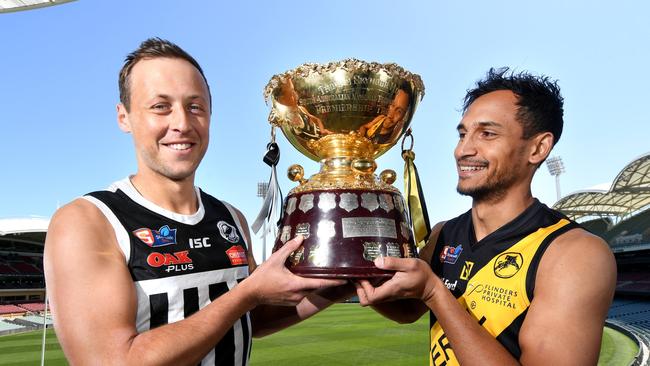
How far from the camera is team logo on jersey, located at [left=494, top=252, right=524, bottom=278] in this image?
1.99m

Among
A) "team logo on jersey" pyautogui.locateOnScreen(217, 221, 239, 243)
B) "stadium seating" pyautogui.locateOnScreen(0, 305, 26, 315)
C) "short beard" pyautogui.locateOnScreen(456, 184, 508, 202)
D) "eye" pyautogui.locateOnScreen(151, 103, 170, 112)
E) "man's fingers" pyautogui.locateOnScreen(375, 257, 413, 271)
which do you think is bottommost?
"stadium seating" pyautogui.locateOnScreen(0, 305, 26, 315)

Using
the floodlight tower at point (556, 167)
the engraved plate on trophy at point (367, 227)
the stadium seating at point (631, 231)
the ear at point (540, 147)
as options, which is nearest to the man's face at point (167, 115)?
the engraved plate on trophy at point (367, 227)

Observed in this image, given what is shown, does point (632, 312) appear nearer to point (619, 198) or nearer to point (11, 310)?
point (619, 198)

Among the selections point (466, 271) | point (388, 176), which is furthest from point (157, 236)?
point (466, 271)

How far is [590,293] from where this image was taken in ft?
5.91

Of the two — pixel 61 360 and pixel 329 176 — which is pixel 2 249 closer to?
pixel 61 360

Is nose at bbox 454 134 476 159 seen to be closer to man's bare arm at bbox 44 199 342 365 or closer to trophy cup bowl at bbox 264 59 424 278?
trophy cup bowl at bbox 264 59 424 278

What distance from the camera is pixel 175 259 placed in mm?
1880

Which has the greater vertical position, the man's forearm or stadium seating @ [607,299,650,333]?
the man's forearm

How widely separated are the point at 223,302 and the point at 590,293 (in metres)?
1.34

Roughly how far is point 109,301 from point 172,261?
0.92ft

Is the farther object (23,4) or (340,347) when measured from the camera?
(340,347)

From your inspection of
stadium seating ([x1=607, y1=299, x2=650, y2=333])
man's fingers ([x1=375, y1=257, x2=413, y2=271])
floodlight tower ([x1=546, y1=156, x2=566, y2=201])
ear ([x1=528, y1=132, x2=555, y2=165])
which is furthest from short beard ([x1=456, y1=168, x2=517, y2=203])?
floodlight tower ([x1=546, y1=156, x2=566, y2=201])

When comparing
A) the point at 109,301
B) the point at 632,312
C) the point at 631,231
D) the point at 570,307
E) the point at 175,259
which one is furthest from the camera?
the point at 631,231
